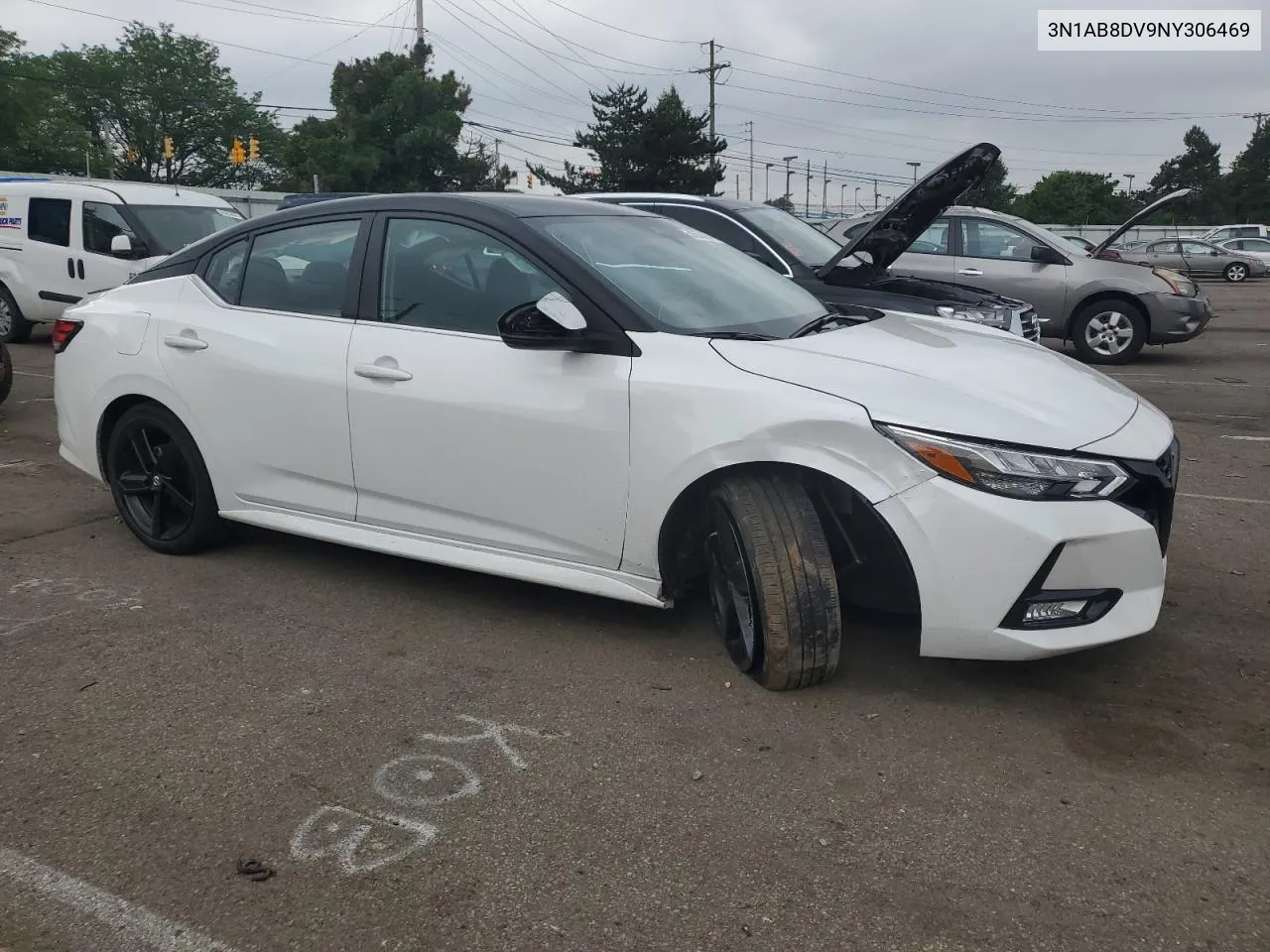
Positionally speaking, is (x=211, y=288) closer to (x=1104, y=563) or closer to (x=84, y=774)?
(x=84, y=774)

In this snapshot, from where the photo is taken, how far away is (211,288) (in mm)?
4805

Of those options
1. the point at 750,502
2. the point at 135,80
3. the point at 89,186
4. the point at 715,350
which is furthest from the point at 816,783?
the point at 135,80

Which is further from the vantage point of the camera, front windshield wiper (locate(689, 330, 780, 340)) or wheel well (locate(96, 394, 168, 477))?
wheel well (locate(96, 394, 168, 477))

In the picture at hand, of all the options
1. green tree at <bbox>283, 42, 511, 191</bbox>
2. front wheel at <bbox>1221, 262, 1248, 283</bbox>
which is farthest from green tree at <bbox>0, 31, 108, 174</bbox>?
front wheel at <bbox>1221, 262, 1248, 283</bbox>

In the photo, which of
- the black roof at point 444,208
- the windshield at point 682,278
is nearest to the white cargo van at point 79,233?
the black roof at point 444,208

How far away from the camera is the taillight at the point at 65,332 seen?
519 centimetres

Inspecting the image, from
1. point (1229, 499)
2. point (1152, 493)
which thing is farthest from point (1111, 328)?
point (1152, 493)

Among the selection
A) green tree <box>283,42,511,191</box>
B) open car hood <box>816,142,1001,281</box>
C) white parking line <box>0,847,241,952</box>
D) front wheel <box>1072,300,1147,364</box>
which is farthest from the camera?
green tree <box>283,42,511,191</box>

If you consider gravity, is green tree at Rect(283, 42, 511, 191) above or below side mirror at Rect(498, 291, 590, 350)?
above

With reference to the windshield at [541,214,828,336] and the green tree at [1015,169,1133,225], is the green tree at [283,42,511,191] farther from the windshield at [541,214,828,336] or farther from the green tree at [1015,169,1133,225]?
the green tree at [1015,169,1133,225]

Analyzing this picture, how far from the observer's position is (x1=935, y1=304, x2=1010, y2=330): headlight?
7.35 meters

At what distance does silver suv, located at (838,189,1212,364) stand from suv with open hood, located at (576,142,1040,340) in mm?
3599

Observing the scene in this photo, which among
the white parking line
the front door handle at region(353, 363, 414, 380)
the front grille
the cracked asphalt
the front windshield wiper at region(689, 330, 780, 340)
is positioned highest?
the front windshield wiper at region(689, 330, 780, 340)

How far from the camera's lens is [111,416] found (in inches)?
200
